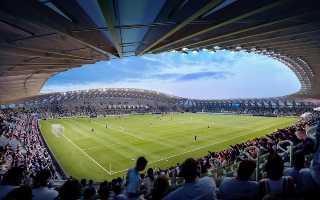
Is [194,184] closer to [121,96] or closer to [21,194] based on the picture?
[21,194]

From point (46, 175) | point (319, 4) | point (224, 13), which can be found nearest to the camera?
point (46, 175)

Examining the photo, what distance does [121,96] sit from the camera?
123938mm

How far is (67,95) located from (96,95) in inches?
451

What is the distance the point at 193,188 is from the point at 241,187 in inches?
26.1

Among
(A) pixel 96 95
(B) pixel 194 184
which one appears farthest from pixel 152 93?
(B) pixel 194 184

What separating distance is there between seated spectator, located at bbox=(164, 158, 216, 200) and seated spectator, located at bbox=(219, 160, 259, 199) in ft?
0.60

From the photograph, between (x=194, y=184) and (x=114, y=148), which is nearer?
(x=194, y=184)

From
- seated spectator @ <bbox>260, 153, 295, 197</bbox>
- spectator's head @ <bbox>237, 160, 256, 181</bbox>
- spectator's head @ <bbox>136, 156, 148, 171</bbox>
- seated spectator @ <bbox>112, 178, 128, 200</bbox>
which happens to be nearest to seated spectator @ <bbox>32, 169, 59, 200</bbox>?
seated spectator @ <bbox>112, 178, 128, 200</bbox>

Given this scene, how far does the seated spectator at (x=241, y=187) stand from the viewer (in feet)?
14.1

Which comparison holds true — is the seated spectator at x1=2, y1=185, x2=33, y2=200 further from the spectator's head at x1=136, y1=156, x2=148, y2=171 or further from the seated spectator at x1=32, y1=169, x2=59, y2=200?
the spectator's head at x1=136, y1=156, x2=148, y2=171

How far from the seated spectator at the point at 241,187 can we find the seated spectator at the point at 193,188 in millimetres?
184

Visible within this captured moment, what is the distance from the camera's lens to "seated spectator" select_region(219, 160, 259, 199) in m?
4.29

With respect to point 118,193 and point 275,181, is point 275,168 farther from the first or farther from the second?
point 118,193

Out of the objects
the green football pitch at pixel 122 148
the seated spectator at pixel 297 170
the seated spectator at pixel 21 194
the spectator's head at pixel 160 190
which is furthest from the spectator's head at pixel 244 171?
the green football pitch at pixel 122 148
